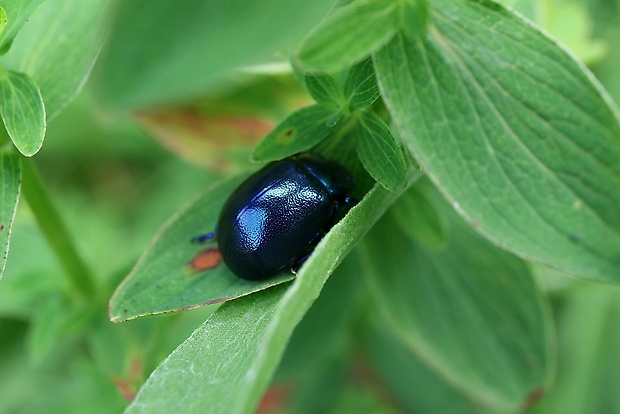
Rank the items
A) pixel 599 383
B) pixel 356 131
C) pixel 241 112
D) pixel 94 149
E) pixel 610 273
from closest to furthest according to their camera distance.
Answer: pixel 610 273 < pixel 356 131 < pixel 241 112 < pixel 599 383 < pixel 94 149

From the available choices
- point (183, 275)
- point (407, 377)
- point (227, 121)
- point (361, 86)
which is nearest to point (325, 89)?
point (361, 86)

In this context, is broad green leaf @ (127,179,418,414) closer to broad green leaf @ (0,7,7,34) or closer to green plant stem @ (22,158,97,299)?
green plant stem @ (22,158,97,299)

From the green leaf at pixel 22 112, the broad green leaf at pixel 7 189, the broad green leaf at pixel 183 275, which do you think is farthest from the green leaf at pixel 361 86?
the broad green leaf at pixel 7 189

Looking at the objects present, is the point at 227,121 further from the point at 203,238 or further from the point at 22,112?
the point at 22,112

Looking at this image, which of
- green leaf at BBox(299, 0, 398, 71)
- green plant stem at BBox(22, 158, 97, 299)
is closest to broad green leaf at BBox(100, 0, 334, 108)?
green plant stem at BBox(22, 158, 97, 299)

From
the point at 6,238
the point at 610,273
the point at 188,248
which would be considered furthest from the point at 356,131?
the point at 6,238

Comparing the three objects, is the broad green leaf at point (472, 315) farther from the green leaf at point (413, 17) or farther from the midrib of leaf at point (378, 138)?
the green leaf at point (413, 17)

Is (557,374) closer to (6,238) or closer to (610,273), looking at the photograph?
(610,273)
